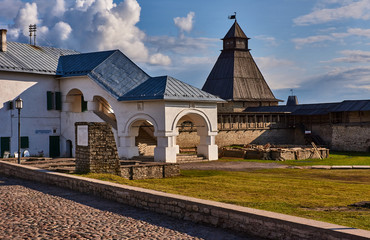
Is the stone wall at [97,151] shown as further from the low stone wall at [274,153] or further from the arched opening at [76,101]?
the low stone wall at [274,153]

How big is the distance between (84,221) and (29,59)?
2447 cm

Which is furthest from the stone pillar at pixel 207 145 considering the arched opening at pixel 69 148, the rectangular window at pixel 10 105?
the rectangular window at pixel 10 105

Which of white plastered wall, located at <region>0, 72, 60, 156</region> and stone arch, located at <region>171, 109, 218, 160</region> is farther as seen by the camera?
stone arch, located at <region>171, 109, 218, 160</region>

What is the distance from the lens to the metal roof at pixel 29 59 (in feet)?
99.2

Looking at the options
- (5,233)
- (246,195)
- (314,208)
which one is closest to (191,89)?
(246,195)

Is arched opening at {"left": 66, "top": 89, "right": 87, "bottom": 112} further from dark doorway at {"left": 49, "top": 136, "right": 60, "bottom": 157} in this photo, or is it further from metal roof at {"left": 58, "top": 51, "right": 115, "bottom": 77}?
dark doorway at {"left": 49, "top": 136, "right": 60, "bottom": 157}

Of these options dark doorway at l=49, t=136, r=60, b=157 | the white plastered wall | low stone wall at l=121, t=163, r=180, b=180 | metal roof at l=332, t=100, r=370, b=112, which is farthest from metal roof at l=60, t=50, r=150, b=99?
metal roof at l=332, t=100, r=370, b=112

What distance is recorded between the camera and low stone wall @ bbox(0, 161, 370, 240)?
732 centimetres

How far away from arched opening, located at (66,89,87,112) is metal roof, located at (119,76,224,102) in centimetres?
468

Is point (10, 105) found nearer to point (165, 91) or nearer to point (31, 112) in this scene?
point (31, 112)

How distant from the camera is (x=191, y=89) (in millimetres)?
30578

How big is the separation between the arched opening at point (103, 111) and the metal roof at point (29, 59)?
3583mm

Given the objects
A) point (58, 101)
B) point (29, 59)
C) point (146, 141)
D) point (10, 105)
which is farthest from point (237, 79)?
point (10, 105)

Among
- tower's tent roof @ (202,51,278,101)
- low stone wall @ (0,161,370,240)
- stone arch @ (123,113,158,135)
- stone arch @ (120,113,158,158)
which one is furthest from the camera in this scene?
tower's tent roof @ (202,51,278,101)
